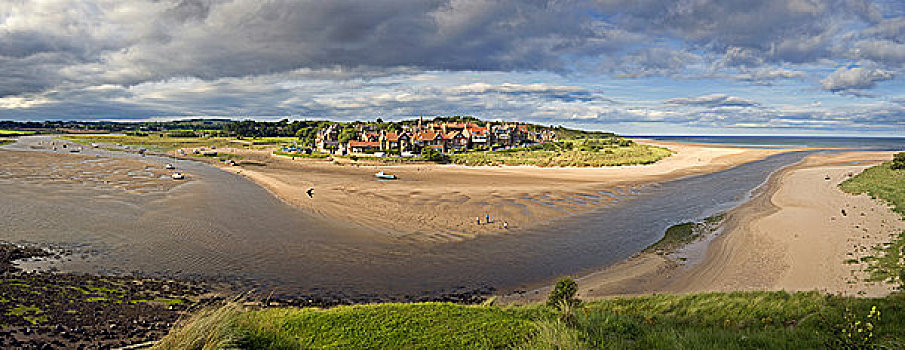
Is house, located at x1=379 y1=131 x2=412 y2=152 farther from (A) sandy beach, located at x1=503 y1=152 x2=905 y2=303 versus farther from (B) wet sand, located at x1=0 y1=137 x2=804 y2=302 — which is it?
(A) sandy beach, located at x1=503 y1=152 x2=905 y2=303

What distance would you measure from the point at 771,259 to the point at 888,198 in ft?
57.7

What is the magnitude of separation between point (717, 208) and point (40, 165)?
80155 mm

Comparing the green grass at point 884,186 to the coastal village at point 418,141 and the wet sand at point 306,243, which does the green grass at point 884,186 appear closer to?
the wet sand at point 306,243

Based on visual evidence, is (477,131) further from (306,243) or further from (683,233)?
(306,243)

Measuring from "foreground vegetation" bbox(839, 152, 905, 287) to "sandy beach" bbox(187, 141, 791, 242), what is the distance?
611 inches

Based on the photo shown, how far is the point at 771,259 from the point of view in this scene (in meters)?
18.1

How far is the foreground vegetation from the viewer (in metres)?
14.2

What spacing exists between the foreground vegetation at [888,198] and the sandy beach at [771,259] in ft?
1.49

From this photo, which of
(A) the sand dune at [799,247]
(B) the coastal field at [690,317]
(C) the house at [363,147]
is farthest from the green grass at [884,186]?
(C) the house at [363,147]

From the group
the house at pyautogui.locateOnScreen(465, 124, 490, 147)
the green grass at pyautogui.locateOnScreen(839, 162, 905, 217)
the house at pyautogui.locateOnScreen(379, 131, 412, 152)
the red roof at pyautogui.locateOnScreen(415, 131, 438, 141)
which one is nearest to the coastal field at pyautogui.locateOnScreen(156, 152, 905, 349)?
the green grass at pyautogui.locateOnScreen(839, 162, 905, 217)

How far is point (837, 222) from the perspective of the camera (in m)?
23.5

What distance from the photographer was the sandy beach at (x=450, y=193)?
27.2m

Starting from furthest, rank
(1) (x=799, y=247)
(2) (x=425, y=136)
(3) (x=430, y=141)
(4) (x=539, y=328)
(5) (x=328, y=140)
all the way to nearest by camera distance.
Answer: (5) (x=328, y=140), (2) (x=425, y=136), (3) (x=430, y=141), (1) (x=799, y=247), (4) (x=539, y=328)

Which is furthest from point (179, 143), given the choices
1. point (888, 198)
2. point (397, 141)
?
point (888, 198)
